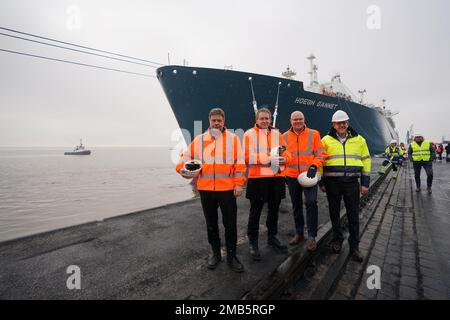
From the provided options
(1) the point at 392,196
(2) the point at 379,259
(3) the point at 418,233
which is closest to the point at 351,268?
(2) the point at 379,259

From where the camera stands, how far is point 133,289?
2254 mm

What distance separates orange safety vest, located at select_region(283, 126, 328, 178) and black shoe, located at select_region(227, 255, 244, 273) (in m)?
1.43

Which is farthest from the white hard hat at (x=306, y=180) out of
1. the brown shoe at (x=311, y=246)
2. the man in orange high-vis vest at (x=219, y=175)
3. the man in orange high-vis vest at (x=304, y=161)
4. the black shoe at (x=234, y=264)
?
the black shoe at (x=234, y=264)

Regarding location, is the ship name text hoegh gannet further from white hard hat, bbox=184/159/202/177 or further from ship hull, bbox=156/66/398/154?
white hard hat, bbox=184/159/202/177

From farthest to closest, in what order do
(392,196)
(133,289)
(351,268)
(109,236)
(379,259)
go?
(392,196), (109,236), (379,259), (351,268), (133,289)

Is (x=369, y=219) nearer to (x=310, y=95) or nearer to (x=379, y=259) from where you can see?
(x=379, y=259)

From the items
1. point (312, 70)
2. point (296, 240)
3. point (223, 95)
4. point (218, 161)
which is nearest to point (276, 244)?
point (296, 240)

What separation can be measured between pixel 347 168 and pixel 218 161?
5.94 feet

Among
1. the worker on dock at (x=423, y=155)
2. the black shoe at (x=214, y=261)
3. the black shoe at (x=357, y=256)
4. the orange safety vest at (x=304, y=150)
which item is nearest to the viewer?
the black shoe at (x=214, y=261)

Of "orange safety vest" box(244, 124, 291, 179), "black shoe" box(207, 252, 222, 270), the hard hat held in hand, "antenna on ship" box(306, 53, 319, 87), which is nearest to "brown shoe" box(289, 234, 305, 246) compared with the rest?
"orange safety vest" box(244, 124, 291, 179)

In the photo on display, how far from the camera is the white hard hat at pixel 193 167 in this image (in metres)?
2.54

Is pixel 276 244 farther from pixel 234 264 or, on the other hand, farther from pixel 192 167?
pixel 192 167

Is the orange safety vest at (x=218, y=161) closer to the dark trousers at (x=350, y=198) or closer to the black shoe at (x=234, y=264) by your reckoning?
the black shoe at (x=234, y=264)
